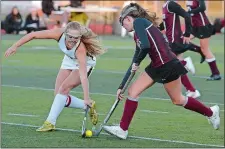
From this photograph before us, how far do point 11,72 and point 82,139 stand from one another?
9.78m

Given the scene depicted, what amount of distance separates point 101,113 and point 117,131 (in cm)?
279

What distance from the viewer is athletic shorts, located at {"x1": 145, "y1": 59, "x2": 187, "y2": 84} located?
33.2ft

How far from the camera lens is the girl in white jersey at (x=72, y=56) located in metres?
10.3

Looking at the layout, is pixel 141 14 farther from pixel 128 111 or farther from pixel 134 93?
pixel 128 111

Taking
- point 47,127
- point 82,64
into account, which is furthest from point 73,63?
point 47,127

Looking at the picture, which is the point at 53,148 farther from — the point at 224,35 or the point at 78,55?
the point at 224,35

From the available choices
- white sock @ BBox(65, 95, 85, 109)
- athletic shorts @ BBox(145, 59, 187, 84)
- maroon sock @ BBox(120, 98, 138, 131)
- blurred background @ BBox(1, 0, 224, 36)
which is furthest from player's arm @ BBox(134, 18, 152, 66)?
blurred background @ BBox(1, 0, 224, 36)


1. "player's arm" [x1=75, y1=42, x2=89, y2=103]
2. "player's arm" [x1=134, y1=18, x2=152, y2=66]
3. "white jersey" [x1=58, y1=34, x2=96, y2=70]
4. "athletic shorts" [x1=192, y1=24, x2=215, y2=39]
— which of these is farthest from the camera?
"athletic shorts" [x1=192, y1=24, x2=215, y2=39]

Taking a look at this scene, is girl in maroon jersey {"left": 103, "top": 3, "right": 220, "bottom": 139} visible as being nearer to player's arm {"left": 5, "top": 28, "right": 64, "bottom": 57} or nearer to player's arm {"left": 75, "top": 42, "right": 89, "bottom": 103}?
player's arm {"left": 75, "top": 42, "right": 89, "bottom": 103}

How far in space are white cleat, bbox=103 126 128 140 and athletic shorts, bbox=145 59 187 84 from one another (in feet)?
2.49

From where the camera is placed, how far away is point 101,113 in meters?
13.0

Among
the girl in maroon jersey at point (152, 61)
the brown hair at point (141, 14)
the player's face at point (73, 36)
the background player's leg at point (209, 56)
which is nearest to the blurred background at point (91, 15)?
the background player's leg at point (209, 56)

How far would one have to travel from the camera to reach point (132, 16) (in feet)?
33.0

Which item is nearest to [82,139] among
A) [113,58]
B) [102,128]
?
[102,128]
